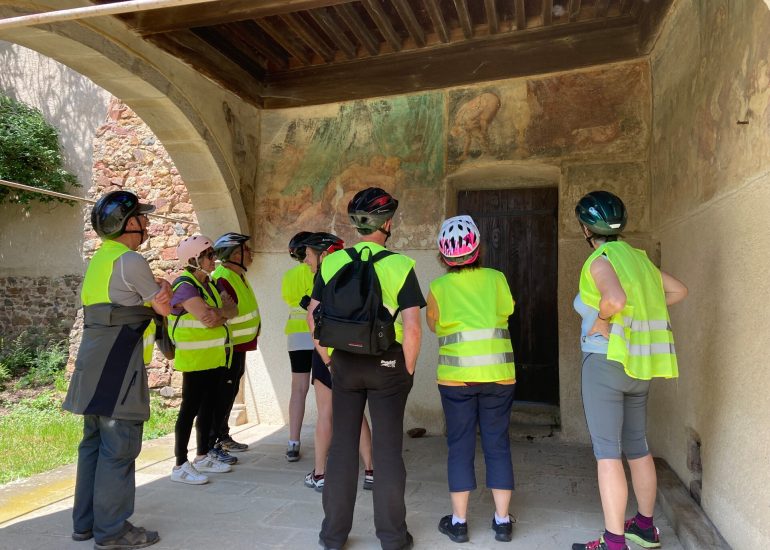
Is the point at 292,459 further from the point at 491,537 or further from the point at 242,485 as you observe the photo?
the point at 491,537

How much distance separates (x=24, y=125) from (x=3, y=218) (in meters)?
2.29

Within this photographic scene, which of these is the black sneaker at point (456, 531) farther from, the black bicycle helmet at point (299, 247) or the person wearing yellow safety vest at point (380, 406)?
the black bicycle helmet at point (299, 247)

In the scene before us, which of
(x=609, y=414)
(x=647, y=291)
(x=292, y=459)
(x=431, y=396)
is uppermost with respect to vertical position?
(x=647, y=291)

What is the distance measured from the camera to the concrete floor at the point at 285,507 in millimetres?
3180

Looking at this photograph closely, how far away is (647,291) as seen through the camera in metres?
2.77

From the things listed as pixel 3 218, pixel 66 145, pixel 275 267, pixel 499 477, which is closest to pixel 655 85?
pixel 499 477

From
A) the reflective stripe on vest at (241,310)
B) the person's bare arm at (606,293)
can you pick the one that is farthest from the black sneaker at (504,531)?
the reflective stripe on vest at (241,310)

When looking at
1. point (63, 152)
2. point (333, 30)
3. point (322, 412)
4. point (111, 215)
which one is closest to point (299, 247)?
point (322, 412)

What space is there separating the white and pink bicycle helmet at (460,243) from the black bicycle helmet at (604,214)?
1.82 ft

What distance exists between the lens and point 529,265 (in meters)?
6.02

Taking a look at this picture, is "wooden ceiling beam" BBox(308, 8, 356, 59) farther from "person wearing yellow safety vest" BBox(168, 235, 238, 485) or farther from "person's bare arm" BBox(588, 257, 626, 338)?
"person's bare arm" BBox(588, 257, 626, 338)

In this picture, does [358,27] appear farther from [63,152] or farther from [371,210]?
[63,152]

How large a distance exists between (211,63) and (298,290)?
2.40 m

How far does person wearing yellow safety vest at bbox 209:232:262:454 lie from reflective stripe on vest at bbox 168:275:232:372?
0.33 metres
